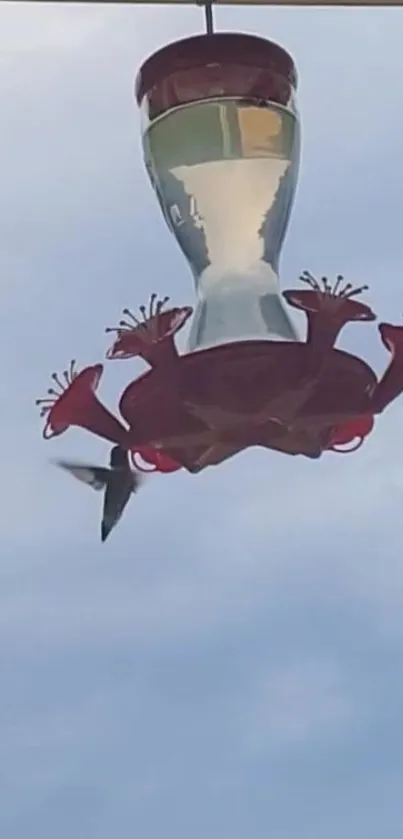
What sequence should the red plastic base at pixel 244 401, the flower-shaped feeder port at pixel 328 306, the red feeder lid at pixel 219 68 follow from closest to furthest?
the red plastic base at pixel 244 401, the flower-shaped feeder port at pixel 328 306, the red feeder lid at pixel 219 68

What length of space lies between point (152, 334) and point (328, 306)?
224 millimetres

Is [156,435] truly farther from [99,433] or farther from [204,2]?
[204,2]

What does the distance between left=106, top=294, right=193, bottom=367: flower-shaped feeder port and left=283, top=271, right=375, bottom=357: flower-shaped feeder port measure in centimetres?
15

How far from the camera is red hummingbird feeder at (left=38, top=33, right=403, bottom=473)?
225 centimetres

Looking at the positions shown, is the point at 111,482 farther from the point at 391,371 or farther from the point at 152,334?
the point at 391,371

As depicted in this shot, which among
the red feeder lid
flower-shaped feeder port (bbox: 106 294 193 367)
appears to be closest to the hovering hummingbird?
flower-shaped feeder port (bbox: 106 294 193 367)

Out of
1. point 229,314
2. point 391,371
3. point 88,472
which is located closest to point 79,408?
point 88,472

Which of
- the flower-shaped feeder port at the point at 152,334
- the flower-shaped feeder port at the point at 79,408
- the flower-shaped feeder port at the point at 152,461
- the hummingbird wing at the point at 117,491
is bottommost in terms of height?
the hummingbird wing at the point at 117,491

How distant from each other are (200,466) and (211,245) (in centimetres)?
43

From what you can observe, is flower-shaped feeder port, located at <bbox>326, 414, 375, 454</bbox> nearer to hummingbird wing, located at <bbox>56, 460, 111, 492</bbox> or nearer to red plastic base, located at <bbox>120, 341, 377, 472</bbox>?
red plastic base, located at <bbox>120, 341, 377, 472</bbox>

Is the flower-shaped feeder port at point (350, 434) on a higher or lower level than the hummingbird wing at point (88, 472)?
higher

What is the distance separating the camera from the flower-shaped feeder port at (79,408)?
2348 mm

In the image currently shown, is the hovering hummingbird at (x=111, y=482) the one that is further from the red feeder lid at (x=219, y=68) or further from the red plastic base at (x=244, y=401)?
the red feeder lid at (x=219, y=68)

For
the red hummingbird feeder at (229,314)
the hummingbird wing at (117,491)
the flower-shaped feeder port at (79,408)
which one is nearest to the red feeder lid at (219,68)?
the red hummingbird feeder at (229,314)
